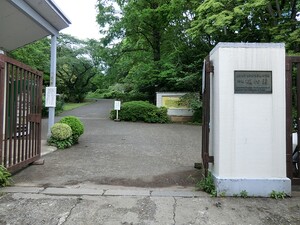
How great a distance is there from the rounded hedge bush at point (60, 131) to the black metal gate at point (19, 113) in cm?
189

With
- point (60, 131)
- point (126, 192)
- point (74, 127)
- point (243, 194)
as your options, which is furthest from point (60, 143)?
point (243, 194)

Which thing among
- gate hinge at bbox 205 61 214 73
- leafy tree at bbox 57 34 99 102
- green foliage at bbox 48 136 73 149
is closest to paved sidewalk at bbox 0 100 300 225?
green foliage at bbox 48 136 73 149

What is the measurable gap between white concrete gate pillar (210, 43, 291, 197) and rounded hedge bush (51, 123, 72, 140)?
5.31 metres

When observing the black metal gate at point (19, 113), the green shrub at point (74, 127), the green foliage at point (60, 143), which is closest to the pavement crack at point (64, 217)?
the black metal gate at point (19, 113)

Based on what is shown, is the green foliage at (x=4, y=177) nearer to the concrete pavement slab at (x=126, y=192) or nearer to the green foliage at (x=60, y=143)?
the concrete pavement slab at (x=126, y=192)

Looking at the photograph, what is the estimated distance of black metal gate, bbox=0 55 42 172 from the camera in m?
4.59

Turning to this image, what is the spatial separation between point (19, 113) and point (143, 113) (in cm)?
1094

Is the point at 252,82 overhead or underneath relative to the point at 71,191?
overhead

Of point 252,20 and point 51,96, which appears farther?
point 252,20

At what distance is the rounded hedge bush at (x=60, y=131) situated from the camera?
7.88m

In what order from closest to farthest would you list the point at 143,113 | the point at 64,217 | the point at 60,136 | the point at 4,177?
the point at 64,217, the point at 4,177, the point at 60,136, the point at 143,113

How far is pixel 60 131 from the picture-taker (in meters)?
7.89

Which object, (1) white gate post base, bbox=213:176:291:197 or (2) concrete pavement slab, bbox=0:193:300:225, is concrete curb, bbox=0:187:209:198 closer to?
(2) concrete pavement slab, bbox=0:193:300:225

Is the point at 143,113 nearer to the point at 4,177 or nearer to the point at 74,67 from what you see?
the point at 4,177
